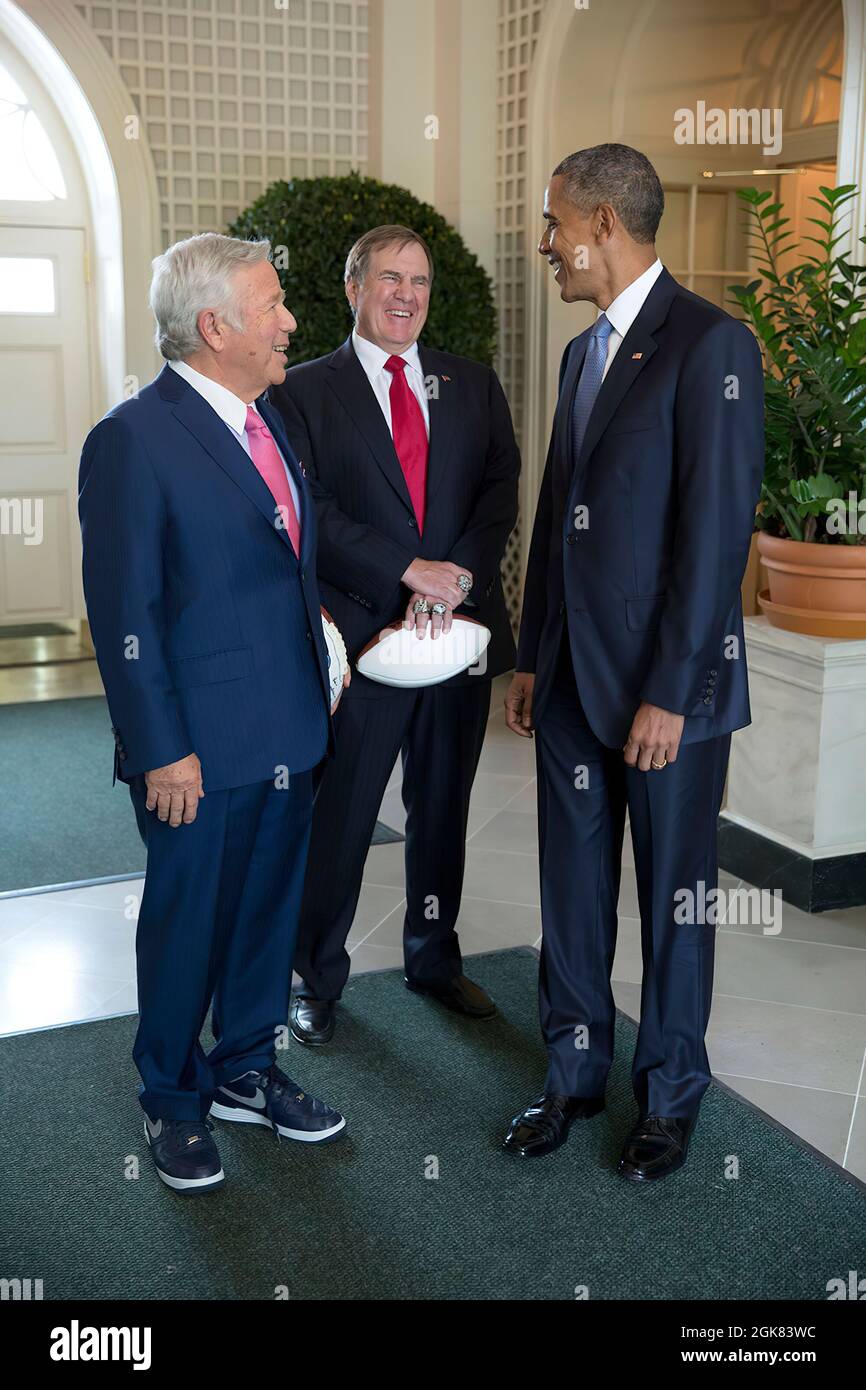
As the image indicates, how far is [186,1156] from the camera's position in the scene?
2.64 metres

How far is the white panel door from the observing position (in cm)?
730

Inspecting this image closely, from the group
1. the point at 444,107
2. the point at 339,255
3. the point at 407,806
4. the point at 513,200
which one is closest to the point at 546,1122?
the point at 407,806

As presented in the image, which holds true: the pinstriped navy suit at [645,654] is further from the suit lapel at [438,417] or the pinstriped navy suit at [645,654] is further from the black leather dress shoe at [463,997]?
the black leather dress shoe at [463,997]

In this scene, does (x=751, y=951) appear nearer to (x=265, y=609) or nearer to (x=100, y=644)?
(x=265, y=609)

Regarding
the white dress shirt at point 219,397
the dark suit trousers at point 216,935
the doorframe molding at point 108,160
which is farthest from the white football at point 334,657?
A: the doorframe molding at point 108,160

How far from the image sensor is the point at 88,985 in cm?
356

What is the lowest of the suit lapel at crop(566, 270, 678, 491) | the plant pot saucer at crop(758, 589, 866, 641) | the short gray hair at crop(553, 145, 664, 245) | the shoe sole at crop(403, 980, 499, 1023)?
the shoe sole at crop(403, 980, 499, 1023)

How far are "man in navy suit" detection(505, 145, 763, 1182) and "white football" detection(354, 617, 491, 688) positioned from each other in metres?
0.23

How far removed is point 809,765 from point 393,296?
1.95m

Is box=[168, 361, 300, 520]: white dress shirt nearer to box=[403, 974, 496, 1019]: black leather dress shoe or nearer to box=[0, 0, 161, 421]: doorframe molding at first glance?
box=[403, 974, 496, 1019]: black leather dress shoe

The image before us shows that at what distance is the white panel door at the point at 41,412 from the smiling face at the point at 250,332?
17.0ft

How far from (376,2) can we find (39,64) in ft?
5.62

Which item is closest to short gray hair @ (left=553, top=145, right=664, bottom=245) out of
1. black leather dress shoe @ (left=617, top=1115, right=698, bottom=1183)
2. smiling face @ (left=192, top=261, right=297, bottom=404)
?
smiling face @ (left=192, top=261, right=297, bottom=404)
